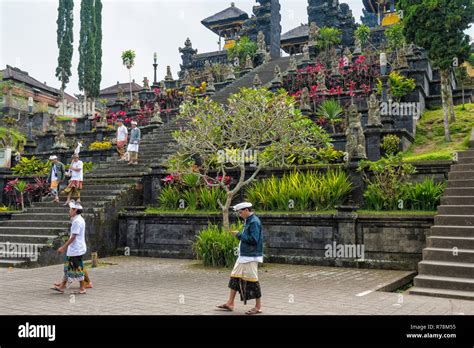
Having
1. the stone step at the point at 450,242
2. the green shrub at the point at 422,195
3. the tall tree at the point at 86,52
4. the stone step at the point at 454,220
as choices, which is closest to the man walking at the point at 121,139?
the green shrub at the point at 422,195

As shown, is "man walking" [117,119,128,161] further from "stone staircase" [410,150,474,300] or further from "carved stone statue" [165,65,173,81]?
"carved stone statue" [165,65,173,81]

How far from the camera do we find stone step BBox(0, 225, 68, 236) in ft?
42.9

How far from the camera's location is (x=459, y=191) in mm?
10992

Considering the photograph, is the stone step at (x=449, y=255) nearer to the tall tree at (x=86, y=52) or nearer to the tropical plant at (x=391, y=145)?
the tropical plant at (x=391, y=145)

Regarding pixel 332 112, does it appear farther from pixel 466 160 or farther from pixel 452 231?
pixel 452 231

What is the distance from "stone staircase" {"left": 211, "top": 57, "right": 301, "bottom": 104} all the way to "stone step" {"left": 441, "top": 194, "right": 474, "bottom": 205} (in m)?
14.4

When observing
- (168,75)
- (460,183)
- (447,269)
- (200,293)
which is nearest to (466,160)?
(460,183)

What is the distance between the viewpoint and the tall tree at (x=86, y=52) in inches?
1565

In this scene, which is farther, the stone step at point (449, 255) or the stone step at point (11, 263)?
the stone step at point (11, 263)

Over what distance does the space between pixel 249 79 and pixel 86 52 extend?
18.3m

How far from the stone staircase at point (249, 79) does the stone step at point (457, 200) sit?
47.4ft

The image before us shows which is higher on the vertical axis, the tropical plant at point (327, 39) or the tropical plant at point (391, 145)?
the tropical plant at point (327, 39)
